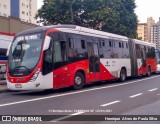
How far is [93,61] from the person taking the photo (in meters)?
18.8

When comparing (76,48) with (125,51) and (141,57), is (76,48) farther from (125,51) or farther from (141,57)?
(141,57)

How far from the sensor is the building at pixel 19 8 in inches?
3136

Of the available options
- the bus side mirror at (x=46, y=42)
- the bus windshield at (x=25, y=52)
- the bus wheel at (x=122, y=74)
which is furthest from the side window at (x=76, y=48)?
the bus wheel at (x=122, y=74)

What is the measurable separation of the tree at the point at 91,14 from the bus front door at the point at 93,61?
16.8 m

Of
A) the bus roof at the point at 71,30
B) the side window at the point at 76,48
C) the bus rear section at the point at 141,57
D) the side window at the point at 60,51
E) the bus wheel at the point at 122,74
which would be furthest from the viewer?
the bus rear section at the point at 141,57

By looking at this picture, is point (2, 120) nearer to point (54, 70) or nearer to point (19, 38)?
point (54, 70)

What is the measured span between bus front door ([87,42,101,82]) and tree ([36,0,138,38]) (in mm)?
16752

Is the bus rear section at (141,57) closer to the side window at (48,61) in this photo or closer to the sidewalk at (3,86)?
the sidewalk at (3,86)

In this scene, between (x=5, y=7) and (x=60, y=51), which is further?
(x=5, y=7)

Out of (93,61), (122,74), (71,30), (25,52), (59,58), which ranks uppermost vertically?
(71,30)

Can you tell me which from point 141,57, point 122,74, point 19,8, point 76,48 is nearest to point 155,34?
point 19,8

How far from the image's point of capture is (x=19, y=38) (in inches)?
624

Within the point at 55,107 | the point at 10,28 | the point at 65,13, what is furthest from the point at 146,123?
the point at 65,13

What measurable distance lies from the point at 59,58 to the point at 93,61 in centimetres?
359
